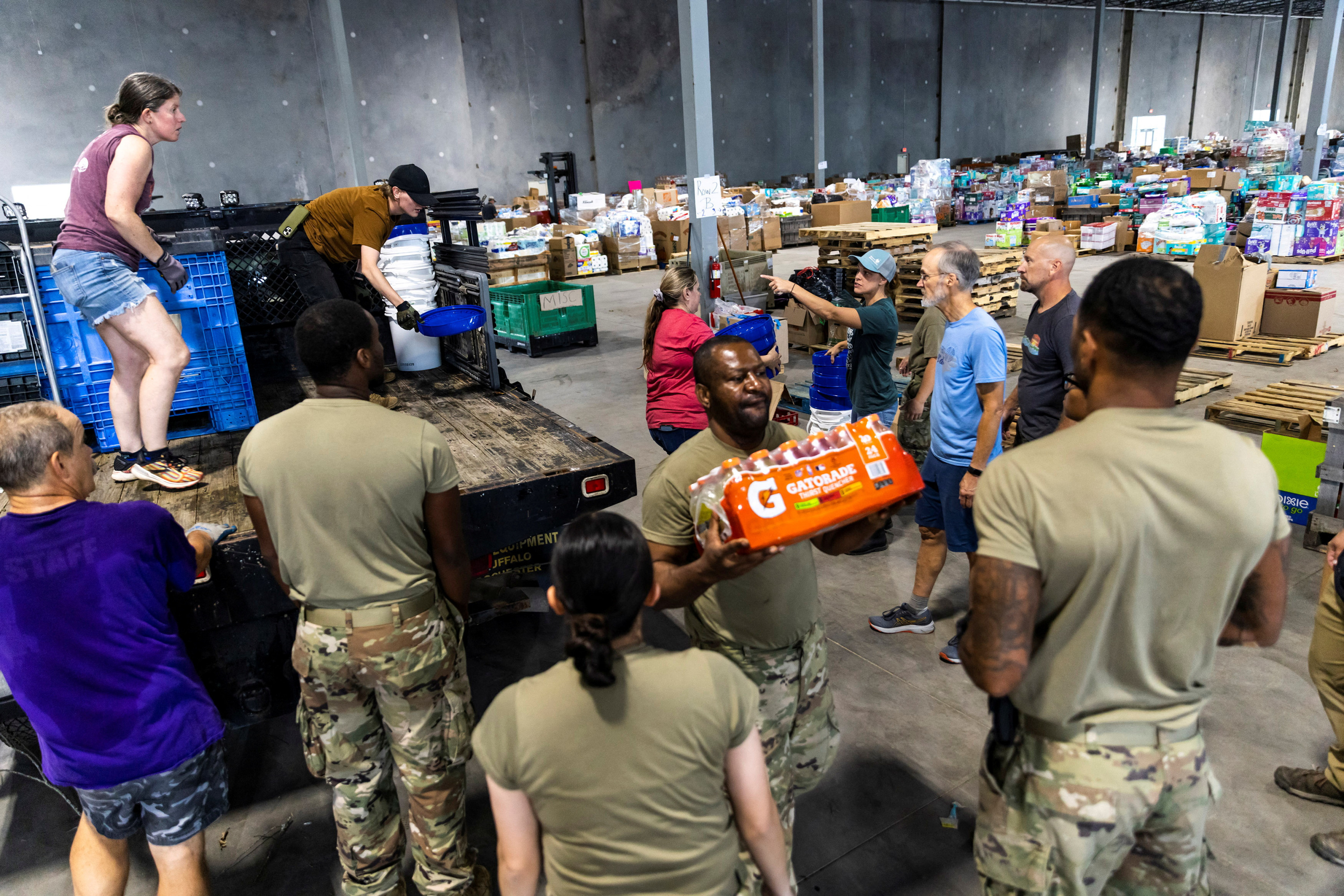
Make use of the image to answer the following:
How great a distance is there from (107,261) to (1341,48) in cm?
4706

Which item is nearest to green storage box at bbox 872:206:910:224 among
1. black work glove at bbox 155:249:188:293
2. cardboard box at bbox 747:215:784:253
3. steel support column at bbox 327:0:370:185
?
cardboard box at bbox 747:215:784:253

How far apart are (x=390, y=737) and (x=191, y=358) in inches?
89.7

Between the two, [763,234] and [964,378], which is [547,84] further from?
[964,378]

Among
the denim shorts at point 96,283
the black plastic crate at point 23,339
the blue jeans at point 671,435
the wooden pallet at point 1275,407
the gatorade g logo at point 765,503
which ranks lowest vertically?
the wooden pallet at point 1275,407

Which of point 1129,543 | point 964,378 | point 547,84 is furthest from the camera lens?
point 547,84

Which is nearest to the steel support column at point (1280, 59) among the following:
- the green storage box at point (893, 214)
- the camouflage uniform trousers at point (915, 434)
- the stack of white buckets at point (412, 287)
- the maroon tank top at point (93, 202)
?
the green storage box at point (893, 214)

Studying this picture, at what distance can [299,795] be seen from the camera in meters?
3.30

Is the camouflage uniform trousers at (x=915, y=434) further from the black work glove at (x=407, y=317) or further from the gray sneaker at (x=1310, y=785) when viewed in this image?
the black work glove at (x=407, y=317)

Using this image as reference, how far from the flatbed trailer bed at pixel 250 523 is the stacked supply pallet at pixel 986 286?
8073 millimetres

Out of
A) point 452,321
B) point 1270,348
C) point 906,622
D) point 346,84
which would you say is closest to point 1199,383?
point 1270,348

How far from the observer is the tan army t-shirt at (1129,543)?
1542 mm

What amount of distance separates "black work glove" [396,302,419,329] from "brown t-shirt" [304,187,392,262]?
0.42 metres

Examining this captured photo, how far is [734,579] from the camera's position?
219 cm

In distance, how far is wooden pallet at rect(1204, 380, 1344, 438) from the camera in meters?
5.87
